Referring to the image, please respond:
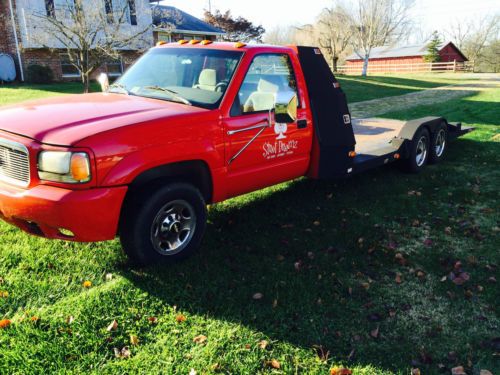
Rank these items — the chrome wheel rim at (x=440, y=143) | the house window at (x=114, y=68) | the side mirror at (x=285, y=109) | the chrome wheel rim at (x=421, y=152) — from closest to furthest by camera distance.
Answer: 1. the side mirror at (x=285, y=109)
2. the chrome wheel rim at (x=421, y=152)
3. the chrome wheel rim at (x=440, y=143)
4. the house window at (x=114, y=68)

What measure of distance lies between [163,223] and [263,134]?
1.47 meters

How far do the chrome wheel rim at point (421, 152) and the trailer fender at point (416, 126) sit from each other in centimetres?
24

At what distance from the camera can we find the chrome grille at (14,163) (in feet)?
11.6

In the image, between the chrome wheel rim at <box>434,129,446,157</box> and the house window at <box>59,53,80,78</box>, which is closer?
the chrome wheel rim at <box>434,129,446,157</box>

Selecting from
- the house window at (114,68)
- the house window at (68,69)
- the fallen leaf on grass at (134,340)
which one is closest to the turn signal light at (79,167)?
the fallen leaf on grass at (134,340)

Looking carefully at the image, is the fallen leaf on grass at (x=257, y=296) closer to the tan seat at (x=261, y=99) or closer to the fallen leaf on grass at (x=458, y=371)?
the fallen leaf on grass at (x=458, y=371)

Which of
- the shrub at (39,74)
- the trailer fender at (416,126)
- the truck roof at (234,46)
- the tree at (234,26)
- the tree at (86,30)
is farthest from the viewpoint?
the tree at (234,26)

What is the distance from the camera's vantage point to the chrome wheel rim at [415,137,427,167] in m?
7.45

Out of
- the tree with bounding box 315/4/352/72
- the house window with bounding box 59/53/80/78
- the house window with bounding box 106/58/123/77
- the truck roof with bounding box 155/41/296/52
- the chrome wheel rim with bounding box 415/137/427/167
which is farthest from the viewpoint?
the tree with bounding box 315/4/352/72

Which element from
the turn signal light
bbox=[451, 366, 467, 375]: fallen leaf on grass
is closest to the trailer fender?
bbox=[451, 366, 467, 375]: fallen leaf on grass

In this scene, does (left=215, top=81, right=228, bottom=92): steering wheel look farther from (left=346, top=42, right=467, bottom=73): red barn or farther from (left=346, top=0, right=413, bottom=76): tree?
(left=346, top=42, right=467, bottom=73): red barn

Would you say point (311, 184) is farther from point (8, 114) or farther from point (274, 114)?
point (8, 114)

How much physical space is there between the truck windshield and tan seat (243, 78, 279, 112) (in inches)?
11.6

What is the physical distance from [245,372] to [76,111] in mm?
Result: 2662
